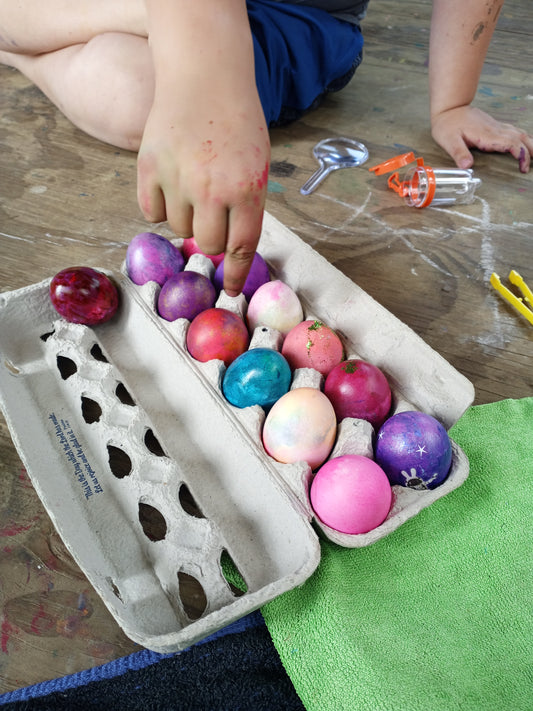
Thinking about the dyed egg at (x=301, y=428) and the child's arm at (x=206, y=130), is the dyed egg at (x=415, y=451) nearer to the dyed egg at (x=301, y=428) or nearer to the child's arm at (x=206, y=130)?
the dyed egg at (x=301, y=428)

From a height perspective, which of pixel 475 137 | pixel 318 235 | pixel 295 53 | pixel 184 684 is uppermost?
pixel 295 53

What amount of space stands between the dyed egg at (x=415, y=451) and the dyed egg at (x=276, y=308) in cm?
23

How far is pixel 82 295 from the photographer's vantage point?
81 cm

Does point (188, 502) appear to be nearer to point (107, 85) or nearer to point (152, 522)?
point (152, 522)

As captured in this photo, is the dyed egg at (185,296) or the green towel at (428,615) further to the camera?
the dyed egg at (185,296)

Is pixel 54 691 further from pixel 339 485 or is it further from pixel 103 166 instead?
pixel 103 166

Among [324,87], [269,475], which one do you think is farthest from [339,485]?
[324,87]

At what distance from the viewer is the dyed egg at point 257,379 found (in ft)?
2.30

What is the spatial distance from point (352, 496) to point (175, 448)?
260 millimetres

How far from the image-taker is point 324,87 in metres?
1.40

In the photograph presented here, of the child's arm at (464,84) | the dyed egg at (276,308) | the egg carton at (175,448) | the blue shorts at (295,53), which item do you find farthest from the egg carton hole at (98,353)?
the child's arm at (464,84)

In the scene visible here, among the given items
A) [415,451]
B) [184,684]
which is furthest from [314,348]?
[184,684]

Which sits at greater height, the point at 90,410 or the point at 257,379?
the point at 257,379

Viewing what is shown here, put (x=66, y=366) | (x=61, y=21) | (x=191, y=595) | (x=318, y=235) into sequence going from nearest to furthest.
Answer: (x=191, y=595), (x=66, y=366), (x=318, y=235), (x=61, y=21)
